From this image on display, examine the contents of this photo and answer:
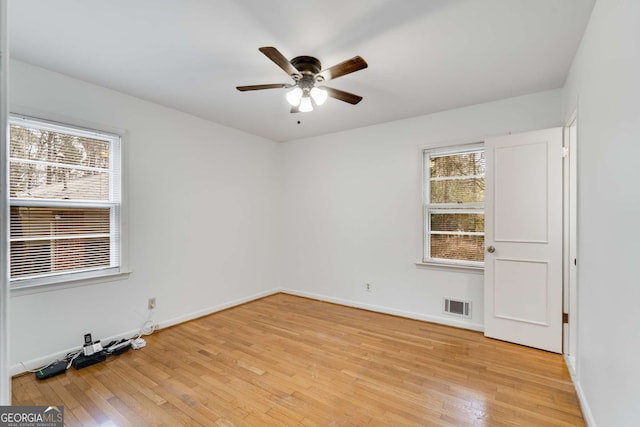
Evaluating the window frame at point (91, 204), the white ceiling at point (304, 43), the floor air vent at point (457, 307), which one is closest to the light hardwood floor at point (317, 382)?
the floor air vent at point (457, 307)

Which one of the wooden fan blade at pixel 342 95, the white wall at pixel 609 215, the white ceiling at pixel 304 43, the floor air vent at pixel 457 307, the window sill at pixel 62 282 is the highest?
the white ceiling at pixel 304 43

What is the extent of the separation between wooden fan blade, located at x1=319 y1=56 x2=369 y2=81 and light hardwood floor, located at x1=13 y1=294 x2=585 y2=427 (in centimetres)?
233

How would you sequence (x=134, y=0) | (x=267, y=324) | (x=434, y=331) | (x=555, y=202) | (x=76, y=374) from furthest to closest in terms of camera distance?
(x=267, y=324), (x=434, y=331), (x=555, y=202), (x=76, y=374), (x=134, y=0)

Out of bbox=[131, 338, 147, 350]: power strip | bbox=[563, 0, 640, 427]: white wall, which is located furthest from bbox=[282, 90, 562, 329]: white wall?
bbox=[131, 338, 147, 350]: power strip

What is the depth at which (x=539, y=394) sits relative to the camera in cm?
211

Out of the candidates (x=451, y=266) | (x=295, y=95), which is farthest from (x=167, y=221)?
(x=451, y=266)

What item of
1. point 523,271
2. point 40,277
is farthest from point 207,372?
point 523,271

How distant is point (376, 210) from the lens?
3.99 m

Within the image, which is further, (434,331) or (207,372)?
(434,331)

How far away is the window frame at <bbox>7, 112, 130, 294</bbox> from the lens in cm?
243

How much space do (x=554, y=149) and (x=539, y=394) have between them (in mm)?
2150

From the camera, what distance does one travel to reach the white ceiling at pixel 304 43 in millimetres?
1770

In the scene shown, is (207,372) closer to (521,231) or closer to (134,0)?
(134,0)

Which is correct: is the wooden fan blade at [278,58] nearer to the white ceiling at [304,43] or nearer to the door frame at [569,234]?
the white ceiling at [304,43]
